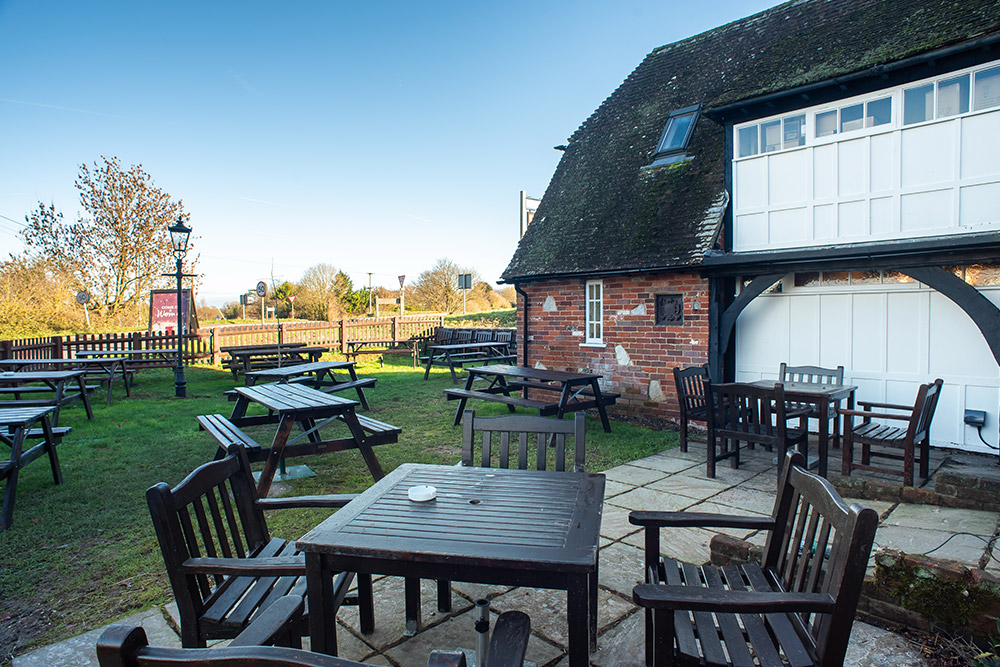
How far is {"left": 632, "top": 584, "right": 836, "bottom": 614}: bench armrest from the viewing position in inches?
63.7

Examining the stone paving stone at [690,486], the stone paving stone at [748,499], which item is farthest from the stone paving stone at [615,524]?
the stone paving stone at [748,499]

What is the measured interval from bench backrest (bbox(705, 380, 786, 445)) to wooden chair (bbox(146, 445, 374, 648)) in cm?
392

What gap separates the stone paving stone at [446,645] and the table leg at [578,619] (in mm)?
741

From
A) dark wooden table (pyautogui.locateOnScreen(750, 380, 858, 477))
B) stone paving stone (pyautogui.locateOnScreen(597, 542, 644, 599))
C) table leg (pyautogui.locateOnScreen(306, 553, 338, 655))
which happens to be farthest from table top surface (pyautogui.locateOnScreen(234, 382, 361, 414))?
dark wooden table (pyautogui.locateOnScreen(750, 380, 858, 477))

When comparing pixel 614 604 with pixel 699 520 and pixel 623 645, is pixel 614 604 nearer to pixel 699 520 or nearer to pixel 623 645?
pixel 623 645

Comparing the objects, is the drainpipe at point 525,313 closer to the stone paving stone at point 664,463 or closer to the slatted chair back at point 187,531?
the stone paving stone at point 664,463

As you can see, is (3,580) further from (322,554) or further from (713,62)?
(713,62)

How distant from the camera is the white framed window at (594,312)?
31.8 ft

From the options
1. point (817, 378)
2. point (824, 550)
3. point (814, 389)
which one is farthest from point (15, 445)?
point (817, 378)

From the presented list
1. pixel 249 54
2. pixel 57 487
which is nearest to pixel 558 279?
pixel 57 487

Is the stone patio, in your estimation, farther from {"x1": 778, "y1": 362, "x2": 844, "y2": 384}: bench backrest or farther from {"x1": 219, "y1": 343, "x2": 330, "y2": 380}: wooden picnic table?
{"x1": 219, "y1": 343, "x2": 330, "y2": 380}: wooden picnic table

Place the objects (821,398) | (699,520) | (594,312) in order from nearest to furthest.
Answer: (699,520)
(821,398)
(594,312)

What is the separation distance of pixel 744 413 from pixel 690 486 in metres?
0.90

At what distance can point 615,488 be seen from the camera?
16.8 ft
